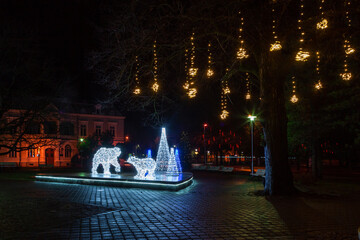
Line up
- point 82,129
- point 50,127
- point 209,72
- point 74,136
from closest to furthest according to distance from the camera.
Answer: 1. point 209,72
2. point 50,127
3. point 74,136
4. point 82,129

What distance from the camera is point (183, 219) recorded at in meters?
8.90

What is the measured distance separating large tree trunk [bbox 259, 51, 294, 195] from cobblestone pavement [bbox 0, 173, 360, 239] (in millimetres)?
1529

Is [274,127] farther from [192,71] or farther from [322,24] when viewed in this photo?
[322,24]

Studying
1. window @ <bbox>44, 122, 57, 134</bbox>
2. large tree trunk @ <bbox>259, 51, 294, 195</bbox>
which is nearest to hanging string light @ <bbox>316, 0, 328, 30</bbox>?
large tree trunk @ <bbox>259, 51, 294, 195</bbox>

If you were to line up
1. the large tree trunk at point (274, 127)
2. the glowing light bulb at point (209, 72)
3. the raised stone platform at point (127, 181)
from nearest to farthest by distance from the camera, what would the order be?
the large tree trunk at point (274, 127) < the glowing light bulb at point (209, 72) < the raised stone platform at point (127, 181)

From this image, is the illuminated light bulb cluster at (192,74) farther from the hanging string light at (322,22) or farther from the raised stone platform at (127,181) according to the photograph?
the hanging string light at (322,22)

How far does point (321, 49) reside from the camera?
13.1 meters

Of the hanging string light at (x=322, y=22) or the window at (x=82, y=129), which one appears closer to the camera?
the hanging string light at (x=322, y=22)

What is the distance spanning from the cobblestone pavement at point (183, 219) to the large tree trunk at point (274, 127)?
5.01 feet

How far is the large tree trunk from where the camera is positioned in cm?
1411

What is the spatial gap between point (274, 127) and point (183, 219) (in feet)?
23.0

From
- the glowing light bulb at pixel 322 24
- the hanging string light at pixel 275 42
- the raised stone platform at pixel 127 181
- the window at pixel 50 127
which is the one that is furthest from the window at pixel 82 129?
the glowing light bulb at pixel 322 24

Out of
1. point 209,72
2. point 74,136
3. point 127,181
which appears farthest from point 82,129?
point 209,72

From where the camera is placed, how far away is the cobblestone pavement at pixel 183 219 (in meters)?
7.21
